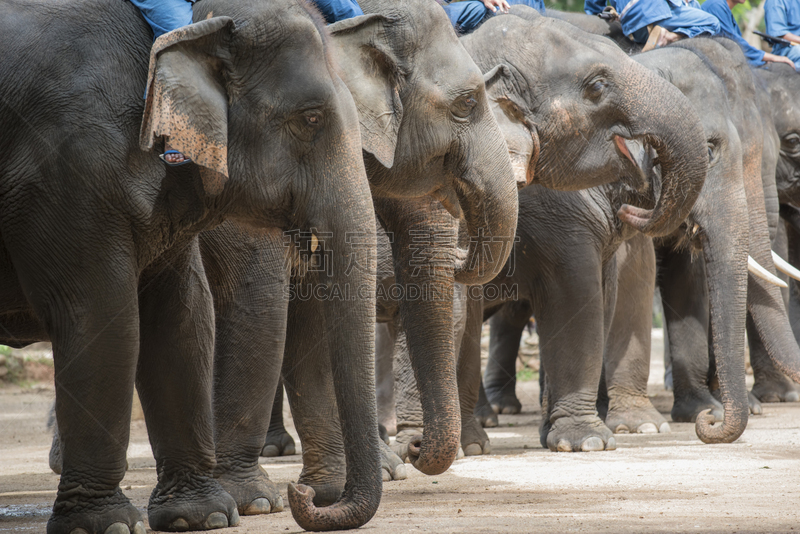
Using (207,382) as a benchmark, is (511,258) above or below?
below

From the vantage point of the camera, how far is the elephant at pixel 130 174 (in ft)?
9.86

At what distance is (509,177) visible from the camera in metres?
4.04

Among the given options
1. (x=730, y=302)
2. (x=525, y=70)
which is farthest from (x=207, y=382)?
(x=730, y=302)

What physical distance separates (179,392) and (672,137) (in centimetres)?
270

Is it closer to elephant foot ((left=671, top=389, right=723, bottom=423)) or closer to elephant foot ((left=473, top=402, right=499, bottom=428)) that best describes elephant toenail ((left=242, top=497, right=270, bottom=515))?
elephant foot ((left=473, top=402, right=499, bottom=428))

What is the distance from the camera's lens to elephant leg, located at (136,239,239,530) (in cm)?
351

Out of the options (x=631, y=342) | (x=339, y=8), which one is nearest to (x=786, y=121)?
(x=631, y=342)

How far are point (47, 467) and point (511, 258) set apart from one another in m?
2.73

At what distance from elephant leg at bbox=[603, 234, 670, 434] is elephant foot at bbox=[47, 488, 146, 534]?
4204 mm

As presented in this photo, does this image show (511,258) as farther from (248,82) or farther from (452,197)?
(248,82)

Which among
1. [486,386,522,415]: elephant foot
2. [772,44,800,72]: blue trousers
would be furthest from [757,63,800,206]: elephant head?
[486,386,522,415]: elephant foot

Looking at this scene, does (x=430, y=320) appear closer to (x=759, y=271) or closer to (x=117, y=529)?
(x=117, y=529)

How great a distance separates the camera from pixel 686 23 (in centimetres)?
689

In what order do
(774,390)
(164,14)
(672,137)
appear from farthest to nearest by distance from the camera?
(774,390) → (672,137) → (164,14)
